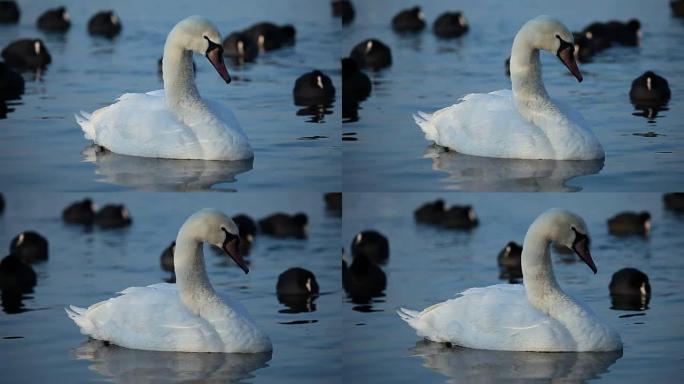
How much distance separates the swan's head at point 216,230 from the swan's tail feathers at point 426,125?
2.42 m

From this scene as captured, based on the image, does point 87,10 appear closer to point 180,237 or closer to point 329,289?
point 329,289

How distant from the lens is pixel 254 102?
19109 mm

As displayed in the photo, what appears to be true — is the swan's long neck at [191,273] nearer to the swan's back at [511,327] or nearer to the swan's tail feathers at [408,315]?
the swan's tail feathers at [408,315]

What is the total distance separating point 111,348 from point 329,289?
115 inches

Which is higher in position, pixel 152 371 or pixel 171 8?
pixel 171 8

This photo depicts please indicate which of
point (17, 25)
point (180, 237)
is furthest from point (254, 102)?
point (17, 25)

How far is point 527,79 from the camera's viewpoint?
16859 mm

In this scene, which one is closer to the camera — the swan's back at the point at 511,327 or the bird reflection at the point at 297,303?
the swan's back at the point at 511,327

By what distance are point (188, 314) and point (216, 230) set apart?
2.08 feet

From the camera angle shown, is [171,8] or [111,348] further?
[171,8]

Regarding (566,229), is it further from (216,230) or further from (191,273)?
(191,273)

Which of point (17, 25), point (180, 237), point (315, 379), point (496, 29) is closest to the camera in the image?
point (315, 379)

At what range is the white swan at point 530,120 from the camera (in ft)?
54.5

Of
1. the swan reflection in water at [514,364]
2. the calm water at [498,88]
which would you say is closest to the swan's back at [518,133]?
the calm water at [498,88]
